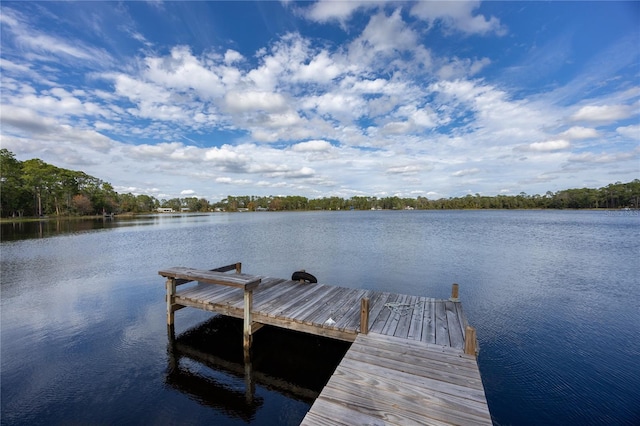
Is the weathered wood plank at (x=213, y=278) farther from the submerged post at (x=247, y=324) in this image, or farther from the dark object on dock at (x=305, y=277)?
the dark object on dock at (x=305, y=277)

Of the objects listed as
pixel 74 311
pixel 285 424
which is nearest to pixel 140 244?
pixel 74 311

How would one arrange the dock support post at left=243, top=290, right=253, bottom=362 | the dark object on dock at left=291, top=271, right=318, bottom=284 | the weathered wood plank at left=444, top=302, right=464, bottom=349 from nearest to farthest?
the weathered wood plank at left=444, top=302, right=464, bottom=349, the dock support post at left=243, top=290, right=253, bottom=362, the dark object on dock at left=291, top=271, right=318, bottom=284

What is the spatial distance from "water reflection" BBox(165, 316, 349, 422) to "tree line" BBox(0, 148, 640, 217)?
2775 inches

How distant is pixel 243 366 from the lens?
663cm

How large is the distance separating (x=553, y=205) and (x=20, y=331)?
14862 cm

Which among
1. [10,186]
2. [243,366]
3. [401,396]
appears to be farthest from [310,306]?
[10,186]

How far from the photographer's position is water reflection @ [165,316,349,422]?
560 cm

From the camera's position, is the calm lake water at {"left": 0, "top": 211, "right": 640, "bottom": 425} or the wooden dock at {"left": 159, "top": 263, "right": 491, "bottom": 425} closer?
the wooden dock at {"left": 159, "top": 263, "right": 491, "bottom": 425}

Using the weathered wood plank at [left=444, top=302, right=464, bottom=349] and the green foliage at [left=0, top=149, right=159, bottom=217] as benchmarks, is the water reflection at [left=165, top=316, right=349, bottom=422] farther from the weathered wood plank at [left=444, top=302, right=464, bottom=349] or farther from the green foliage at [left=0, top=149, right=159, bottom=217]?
the green foliage at [left=0, top=149, right=159, bottom=217]

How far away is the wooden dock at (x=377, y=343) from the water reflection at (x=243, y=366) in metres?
0.60

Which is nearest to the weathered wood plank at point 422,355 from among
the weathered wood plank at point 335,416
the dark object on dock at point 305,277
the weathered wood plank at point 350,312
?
the weathered wood plank at point 350,312

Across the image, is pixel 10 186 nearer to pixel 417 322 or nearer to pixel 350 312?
pixel 350 312

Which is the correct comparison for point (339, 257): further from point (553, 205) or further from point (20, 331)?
point (553, 205)

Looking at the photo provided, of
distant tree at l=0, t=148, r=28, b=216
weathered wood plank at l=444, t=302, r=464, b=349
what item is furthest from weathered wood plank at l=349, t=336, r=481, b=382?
distant tree at l=0, t=148, r=28, b=216
